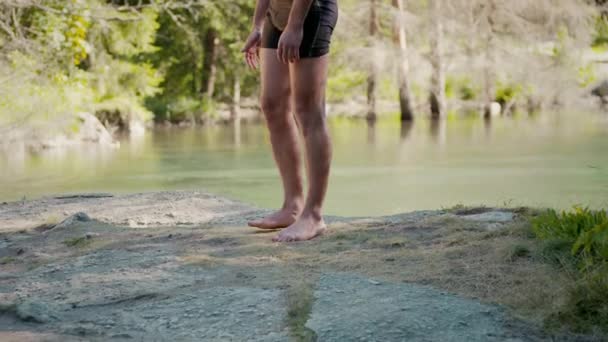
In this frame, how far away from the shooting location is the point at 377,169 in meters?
8.74

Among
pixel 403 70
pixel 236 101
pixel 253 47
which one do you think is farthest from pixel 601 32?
pixel 253 47

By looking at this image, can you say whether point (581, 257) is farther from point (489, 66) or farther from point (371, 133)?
point (489, 66)

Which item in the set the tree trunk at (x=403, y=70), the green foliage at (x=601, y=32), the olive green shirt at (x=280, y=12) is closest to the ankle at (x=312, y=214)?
the olive green shirt at (x=280, y=12)

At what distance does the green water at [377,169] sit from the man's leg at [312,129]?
3.99ft

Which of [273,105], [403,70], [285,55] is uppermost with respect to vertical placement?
[403,70]

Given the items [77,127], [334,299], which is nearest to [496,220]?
[334,299]

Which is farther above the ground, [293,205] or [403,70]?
[403,70]

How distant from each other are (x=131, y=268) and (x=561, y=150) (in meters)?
8.14

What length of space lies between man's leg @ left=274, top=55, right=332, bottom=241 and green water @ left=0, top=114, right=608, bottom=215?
121 cm

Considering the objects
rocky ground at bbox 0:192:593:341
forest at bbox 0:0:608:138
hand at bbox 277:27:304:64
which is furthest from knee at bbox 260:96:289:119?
forest at bbox 0:0:608:138

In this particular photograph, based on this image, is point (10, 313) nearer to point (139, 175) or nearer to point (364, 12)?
point (139, 175)

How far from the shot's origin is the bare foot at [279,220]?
389cm

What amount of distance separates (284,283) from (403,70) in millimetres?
17575

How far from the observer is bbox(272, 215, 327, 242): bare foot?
357cm
